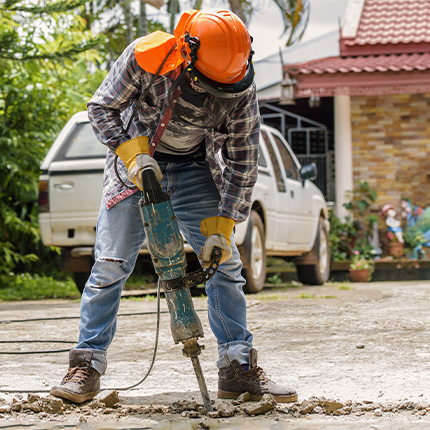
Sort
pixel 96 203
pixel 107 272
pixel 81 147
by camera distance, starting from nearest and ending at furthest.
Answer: pixel 107 272 → pixel 96 203 → pixel 81 147

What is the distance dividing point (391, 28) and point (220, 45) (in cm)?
1173

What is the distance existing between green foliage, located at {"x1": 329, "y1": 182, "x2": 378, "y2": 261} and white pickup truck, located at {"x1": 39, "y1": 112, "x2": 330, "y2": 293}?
107 inches

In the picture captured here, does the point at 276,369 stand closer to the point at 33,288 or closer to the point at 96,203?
the point at 96,203

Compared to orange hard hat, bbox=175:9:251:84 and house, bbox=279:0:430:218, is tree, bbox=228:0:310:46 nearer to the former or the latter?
house, bbox=279:0:430:218

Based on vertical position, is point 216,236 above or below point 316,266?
above

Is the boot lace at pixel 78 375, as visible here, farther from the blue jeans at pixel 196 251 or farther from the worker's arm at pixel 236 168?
the worker's arm at pixel 236 168

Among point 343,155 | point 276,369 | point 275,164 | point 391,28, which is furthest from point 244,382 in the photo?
point 391,28

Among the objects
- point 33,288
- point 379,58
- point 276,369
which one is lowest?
point 33,288

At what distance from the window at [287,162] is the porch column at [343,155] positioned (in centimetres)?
337

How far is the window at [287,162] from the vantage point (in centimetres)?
937

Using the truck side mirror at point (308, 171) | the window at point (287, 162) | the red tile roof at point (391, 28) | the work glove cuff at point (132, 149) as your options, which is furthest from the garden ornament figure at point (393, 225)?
the work glove cuff at point (132, 149)

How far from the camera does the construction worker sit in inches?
123

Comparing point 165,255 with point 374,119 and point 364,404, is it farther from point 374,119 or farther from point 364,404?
point 374,119

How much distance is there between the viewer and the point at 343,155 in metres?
13.0
